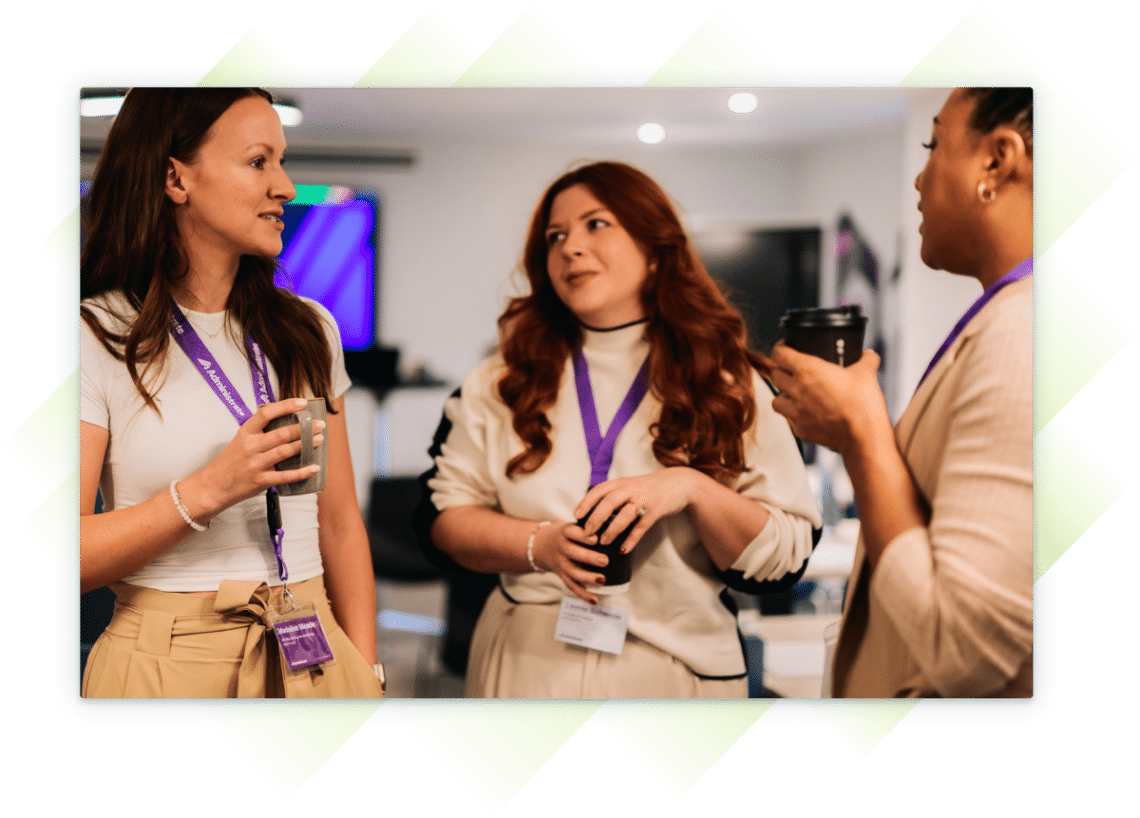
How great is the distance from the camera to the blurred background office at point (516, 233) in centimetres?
232

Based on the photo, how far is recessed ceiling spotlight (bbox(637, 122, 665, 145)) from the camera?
232 cm

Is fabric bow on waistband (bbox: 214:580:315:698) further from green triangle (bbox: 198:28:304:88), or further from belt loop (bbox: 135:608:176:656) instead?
green triangle (bbox: 198:28:304:88)

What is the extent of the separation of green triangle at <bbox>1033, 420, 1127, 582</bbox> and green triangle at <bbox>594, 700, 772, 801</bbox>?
730 millimetres

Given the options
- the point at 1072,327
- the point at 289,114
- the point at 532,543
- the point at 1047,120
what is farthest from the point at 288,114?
the point at 1072,327

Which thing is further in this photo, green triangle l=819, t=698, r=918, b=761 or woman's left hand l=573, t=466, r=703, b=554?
green triangle l=819, t=698, r=918, b=761

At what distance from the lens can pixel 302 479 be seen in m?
2.24

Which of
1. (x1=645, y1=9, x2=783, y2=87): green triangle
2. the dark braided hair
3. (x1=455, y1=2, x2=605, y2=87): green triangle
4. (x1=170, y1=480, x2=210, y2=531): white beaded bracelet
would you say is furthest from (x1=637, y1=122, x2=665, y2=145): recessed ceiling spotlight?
(x1=170, y1=480, x2=210, y2=531): white beaded bracelet

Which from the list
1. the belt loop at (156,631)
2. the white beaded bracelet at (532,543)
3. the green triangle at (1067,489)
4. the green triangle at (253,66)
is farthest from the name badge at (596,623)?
the green triangle at (253,66)

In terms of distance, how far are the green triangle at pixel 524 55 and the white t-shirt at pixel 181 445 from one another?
796 mm

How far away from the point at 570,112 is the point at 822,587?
1.19m

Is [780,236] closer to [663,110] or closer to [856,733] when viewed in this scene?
[663,110]

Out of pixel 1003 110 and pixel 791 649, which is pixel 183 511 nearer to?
pixel 791 649

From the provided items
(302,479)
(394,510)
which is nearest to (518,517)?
(394,510)

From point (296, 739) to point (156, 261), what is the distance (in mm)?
1090
